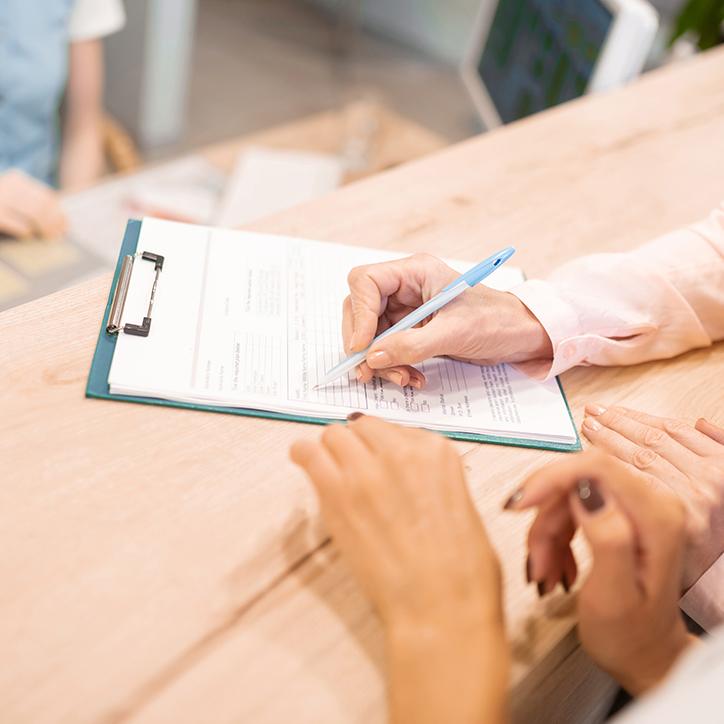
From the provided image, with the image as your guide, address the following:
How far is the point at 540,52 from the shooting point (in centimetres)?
148

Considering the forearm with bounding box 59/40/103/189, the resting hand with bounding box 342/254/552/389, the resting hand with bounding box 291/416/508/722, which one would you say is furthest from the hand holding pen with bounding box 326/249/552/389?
the forearm with bounding box 59/40/103/189

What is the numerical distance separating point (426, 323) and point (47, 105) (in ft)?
3.99

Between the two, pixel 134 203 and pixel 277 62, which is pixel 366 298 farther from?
pixel 277 62

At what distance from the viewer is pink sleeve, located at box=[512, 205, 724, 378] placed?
75 centimetres

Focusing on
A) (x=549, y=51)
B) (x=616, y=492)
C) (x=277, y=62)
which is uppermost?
(x=277, y=62)

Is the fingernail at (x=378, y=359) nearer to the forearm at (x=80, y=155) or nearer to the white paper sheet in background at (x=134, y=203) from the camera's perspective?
the white paper sheet in background at (x=134, y=203)

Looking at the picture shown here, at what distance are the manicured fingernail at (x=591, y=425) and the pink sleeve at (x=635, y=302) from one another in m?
0.05

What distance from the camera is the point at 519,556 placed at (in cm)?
57

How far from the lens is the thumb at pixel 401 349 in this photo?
643 mm

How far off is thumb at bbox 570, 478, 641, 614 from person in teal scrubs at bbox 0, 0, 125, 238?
107cm

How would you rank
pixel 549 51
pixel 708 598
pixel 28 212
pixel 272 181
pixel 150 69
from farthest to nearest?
pixel 150 69 < pixel 272 181 < pixel 549 51 < pixel 28 212 < pixel 708 598

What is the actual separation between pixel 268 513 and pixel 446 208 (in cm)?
49

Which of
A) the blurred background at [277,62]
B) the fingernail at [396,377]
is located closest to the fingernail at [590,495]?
the fingernail at [396,377]

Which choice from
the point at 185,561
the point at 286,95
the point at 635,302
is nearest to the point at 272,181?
the point at 635,302
